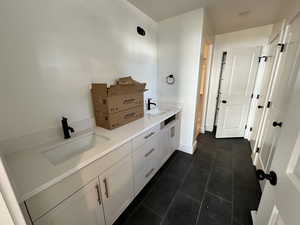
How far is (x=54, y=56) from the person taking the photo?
1.12 m

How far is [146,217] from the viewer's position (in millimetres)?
1342

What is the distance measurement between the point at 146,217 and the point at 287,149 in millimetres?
1376

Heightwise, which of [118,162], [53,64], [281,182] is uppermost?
[53,64]

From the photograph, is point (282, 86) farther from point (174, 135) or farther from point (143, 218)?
point (143, 218)

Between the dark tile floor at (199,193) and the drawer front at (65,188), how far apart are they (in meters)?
0.76

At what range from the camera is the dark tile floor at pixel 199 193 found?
133cm

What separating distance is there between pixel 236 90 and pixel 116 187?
2929mm

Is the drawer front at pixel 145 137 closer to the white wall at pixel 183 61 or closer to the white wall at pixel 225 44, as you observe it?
the white wall at pixel 183 61

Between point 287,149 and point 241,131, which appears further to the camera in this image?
point 241,131

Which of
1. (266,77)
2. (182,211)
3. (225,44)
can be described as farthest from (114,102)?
(225,44)

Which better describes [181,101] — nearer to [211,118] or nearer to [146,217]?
[211,118]

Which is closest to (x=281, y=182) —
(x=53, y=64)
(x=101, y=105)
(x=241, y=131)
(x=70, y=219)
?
(x=70, y=219)

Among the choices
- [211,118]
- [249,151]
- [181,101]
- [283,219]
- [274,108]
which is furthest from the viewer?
[211,118]

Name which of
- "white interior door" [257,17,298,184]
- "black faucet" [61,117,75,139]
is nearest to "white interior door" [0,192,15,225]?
"black faucet" [61,117,75,139]
